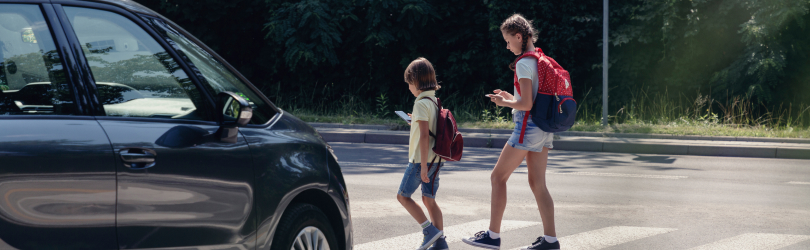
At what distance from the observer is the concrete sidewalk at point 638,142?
11.1 m

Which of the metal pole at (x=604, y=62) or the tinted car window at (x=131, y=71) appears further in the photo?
the metal pole at (x=604, y=62)

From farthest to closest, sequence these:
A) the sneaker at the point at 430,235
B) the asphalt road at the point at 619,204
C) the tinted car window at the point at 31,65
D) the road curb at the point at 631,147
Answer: the road curb at the point at 631,147
the asphalt road at the point at 619,204
the sneaker at the point at 430,235
the tinted car window at the point at 31,65

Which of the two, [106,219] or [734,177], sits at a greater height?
[106,219]

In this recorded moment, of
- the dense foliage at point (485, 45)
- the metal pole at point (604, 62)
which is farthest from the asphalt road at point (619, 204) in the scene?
the dense foliage at point (485, 45)

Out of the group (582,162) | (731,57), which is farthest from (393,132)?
(731,57)

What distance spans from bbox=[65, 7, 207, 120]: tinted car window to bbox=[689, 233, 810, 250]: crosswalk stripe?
3677 millimetres

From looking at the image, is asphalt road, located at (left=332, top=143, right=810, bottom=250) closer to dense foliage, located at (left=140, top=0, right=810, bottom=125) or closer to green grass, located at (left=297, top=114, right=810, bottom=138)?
green grass, located at (left=297, top=114, right=810, bottom=138)

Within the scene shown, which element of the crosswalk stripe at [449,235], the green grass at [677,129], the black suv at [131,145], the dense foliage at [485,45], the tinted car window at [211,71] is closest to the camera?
the black suv at [131,145]

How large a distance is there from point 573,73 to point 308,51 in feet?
22.4

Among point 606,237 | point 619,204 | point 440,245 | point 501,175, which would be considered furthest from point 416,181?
point 619,204

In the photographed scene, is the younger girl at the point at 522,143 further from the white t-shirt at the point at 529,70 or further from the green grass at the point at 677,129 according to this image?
the green grass at the point at 677,129

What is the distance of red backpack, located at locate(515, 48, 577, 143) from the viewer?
4.31 meters

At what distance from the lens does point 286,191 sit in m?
2.93

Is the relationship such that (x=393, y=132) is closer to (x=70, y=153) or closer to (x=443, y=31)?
(x=443, y=31)
